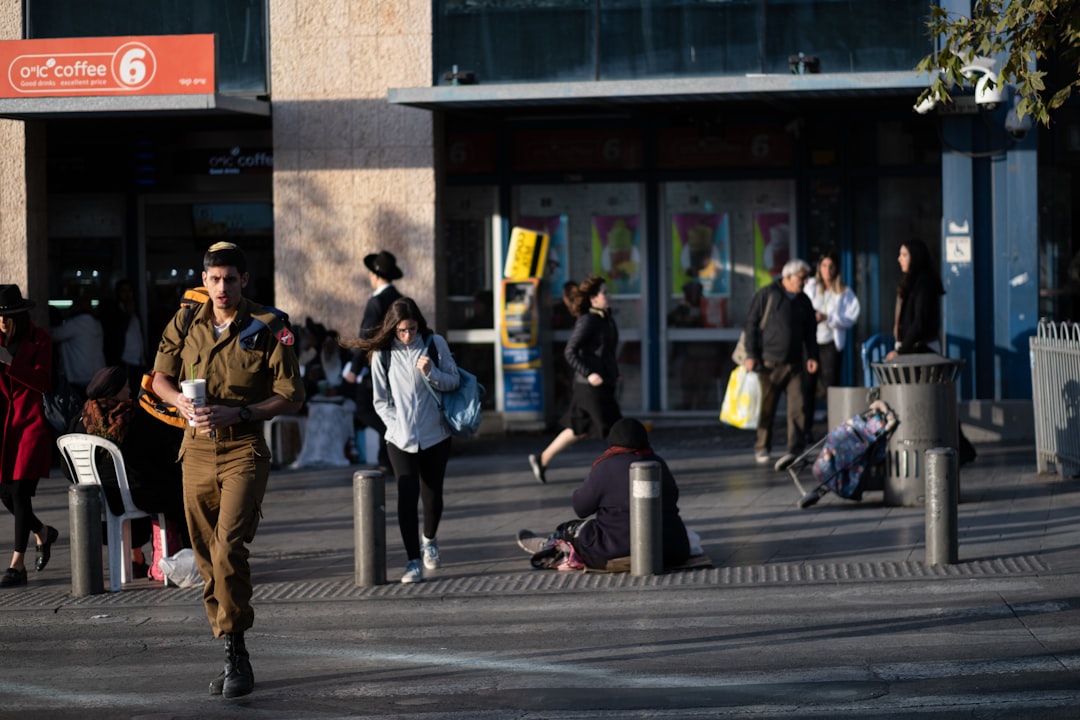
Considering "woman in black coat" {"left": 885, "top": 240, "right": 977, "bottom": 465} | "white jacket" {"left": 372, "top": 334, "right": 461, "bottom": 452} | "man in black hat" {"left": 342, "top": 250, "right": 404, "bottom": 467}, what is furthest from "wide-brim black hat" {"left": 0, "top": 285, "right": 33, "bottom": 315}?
"woman in black coat" {"left": 885, "top": 240, "right": 977, "bottom": 465}

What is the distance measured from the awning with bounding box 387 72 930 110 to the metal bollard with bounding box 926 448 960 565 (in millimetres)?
6481

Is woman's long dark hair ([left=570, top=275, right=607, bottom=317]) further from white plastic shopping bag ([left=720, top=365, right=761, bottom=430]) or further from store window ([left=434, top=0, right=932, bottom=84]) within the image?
store window ([left=434, top=0, right=932, bottom=84])

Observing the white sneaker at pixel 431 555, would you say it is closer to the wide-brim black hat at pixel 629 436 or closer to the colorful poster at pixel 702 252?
the wide-brim black hat at pixel 629 436

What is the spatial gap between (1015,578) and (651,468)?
2.11m

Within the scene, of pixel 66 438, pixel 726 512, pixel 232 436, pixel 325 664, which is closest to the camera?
pixel 232 436

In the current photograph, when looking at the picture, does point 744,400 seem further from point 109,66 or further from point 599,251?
point 109,66

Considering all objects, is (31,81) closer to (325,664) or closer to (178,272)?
(178,272)

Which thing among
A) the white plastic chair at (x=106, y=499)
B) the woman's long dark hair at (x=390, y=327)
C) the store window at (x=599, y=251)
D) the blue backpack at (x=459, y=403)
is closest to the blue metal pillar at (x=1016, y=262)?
the store window at (x=599, y=251)

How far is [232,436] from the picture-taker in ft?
23.4

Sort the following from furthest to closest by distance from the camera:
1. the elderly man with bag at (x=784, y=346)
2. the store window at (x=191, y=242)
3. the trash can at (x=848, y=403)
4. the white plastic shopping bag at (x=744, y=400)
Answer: the store window at (x=191, y=242)
the white plastic shopping bag at (x=744, y=400)
the elderly man with bag at (x=784, y=346)
the trash can at (x=848, y=403)

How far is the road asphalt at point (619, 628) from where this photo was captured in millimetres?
6785

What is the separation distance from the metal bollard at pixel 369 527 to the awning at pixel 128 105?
23.8 feet

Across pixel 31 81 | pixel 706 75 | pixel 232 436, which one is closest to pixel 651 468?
pixel 232 436

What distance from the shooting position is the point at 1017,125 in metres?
15.5
